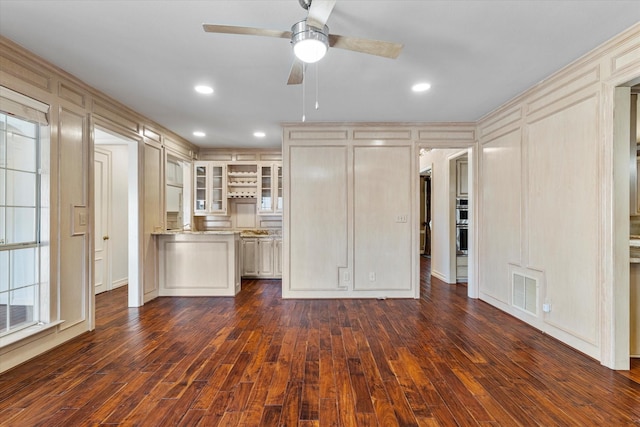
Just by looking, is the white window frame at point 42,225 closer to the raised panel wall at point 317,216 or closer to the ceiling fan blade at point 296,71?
the ceiling fan blade at point 296,71

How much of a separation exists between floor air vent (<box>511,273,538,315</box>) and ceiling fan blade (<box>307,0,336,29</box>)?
341 cm

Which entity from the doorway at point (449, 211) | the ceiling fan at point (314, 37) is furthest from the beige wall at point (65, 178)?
the doorway at point (449, 211)

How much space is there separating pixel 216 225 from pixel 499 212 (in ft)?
17.5

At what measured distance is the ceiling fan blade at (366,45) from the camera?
1870 mm

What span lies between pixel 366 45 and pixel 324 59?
3.15 ft

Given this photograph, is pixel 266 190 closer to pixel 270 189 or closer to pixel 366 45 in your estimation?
pixel 270 189

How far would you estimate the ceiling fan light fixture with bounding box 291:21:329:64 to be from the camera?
1.82 metres

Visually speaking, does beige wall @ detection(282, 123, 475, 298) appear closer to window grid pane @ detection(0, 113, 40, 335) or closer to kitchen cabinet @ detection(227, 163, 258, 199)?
kitchen cabinet @ detection(227, 163, 258, 199)

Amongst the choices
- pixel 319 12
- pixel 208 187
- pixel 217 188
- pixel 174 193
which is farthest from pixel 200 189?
pixel 319 12

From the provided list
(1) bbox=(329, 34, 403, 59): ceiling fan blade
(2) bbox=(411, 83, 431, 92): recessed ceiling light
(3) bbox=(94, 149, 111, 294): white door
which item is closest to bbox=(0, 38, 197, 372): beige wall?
(3) bbox=(94, 149, 111, 294): white door

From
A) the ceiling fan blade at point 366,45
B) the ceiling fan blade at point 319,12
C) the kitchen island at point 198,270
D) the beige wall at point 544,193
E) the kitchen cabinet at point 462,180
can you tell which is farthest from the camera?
the kitchen cabinet at point 462,180

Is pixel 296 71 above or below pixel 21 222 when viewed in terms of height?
above

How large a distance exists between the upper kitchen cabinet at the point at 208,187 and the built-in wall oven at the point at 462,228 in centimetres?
449

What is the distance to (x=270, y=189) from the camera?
6344 mm
